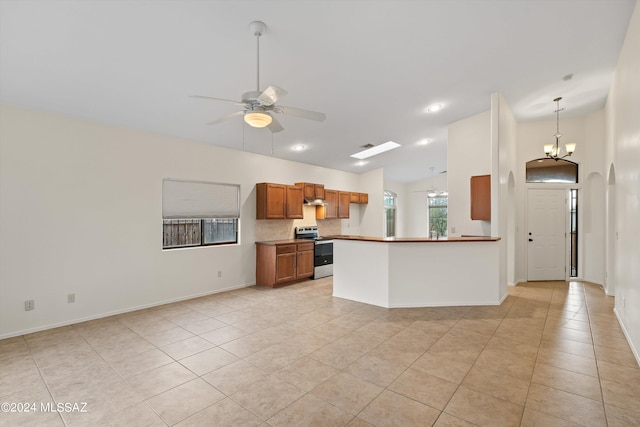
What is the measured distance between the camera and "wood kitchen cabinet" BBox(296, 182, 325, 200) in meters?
7.04

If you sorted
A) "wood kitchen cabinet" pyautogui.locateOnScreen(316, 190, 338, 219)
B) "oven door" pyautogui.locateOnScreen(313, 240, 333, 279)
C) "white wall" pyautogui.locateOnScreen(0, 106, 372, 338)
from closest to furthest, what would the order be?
"white wall" pyautogui.locateOnScreen(0, 106, 372, 338) → "oven door" pyautogui.locateOnScreen(313, 240, 333, 279) → "wood kitchen cabinet" pyautogui.locateOnScreen(316, 190, 338, 219)

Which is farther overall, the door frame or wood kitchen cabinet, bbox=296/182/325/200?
wood kitchen cabinet, bbox=296/182/325/200

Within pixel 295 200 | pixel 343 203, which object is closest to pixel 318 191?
pixel 295 200

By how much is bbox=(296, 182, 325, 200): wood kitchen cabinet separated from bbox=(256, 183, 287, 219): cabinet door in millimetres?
708

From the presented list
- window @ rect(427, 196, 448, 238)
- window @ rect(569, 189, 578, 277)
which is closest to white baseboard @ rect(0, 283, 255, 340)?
window @ rect(569, 189, 578, 277)

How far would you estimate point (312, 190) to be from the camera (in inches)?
285

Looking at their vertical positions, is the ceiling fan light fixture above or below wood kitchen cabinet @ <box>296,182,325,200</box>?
above

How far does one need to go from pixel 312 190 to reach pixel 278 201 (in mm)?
1176

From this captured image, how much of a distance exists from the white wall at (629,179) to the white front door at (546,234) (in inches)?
87.6

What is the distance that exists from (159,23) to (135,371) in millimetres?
3056

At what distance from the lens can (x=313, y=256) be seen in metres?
6.70

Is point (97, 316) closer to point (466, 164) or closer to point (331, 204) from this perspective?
→ point (331, 204)

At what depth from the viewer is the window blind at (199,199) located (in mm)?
4961

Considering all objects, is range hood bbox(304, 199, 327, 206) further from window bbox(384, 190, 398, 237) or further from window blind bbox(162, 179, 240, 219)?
window bbox(384, 190, 398, 237)
